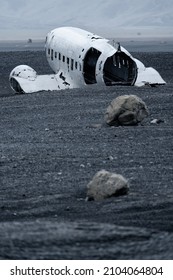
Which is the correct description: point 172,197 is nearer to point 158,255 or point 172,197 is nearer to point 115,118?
point 158,255

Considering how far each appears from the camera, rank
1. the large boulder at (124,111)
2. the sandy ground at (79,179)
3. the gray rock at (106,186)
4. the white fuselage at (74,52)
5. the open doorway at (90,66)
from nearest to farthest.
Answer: the sandy ground at (79,179) < the gray rock at (106,186) < the large boulder at (124,111) < the white fuselage at (74,52) < the open doorway at (90,66)

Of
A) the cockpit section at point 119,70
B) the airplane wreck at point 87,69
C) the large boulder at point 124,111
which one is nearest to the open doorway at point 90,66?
the airplane wreck at point 87,69

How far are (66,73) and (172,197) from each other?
1003 inches

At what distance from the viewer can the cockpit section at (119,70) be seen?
1452 inches

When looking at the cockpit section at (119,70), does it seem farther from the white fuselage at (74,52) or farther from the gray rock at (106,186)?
the gray rock at (106,186)

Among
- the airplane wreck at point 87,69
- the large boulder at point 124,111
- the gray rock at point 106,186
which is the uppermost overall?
the gray rock at point 106,186

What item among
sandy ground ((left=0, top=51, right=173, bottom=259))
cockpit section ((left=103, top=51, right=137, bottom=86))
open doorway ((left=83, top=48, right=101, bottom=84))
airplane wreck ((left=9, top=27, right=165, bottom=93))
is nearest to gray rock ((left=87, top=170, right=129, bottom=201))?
sandy ground ((left=0, top=51, right=173, bottom=259))

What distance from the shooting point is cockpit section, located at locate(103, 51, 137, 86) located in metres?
36.9

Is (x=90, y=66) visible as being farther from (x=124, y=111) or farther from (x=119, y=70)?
(x=124, y=111)

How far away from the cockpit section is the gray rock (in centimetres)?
2087

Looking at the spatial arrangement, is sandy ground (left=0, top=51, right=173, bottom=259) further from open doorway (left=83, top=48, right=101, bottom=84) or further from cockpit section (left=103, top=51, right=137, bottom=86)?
open doorway (left=83, top=48, right=101, bottom=84)

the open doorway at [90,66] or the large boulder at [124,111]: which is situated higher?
the large boulder at [124,111]
